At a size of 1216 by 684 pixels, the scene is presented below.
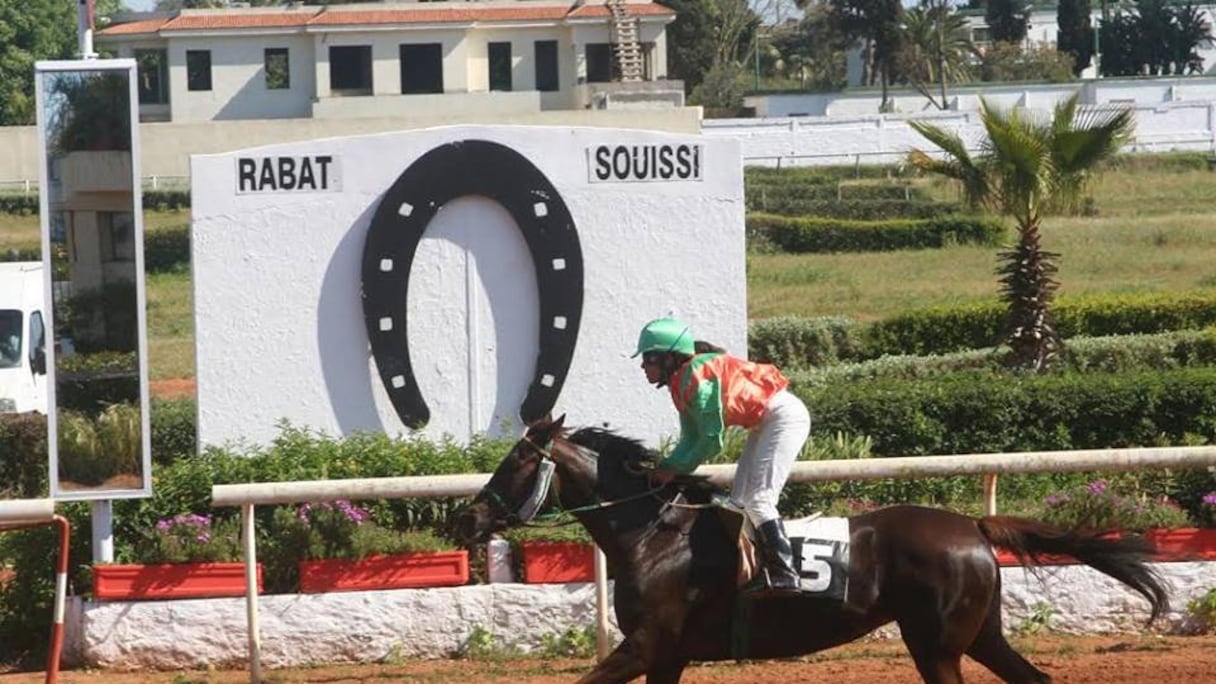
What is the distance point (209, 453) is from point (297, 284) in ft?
6.03

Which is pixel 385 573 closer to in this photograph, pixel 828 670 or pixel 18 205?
pixel 828 670

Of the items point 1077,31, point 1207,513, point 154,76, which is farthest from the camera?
point 1077,31

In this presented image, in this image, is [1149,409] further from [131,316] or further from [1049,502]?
[131,316]

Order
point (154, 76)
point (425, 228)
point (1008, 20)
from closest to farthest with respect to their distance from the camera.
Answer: point (425, 228) → point (154, 76) → point (1008, 20)

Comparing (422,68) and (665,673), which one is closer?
(665,673)

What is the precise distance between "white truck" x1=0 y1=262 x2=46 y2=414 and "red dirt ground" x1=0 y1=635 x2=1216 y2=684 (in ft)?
32.3

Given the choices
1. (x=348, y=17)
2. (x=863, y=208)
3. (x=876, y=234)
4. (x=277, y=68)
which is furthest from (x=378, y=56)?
(x=876, y=234)

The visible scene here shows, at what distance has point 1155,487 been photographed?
11.5 metres

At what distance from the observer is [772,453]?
8.04 meters

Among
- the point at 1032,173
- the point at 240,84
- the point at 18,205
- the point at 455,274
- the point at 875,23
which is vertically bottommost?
the point at 18,205

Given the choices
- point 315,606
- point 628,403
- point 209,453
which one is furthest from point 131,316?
point 628,403

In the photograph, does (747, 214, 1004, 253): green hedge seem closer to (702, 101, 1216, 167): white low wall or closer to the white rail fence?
(702, 101, 1216, 167): white low wall

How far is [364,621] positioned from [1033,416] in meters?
5.98

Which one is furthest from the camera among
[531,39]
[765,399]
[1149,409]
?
[531,39]
